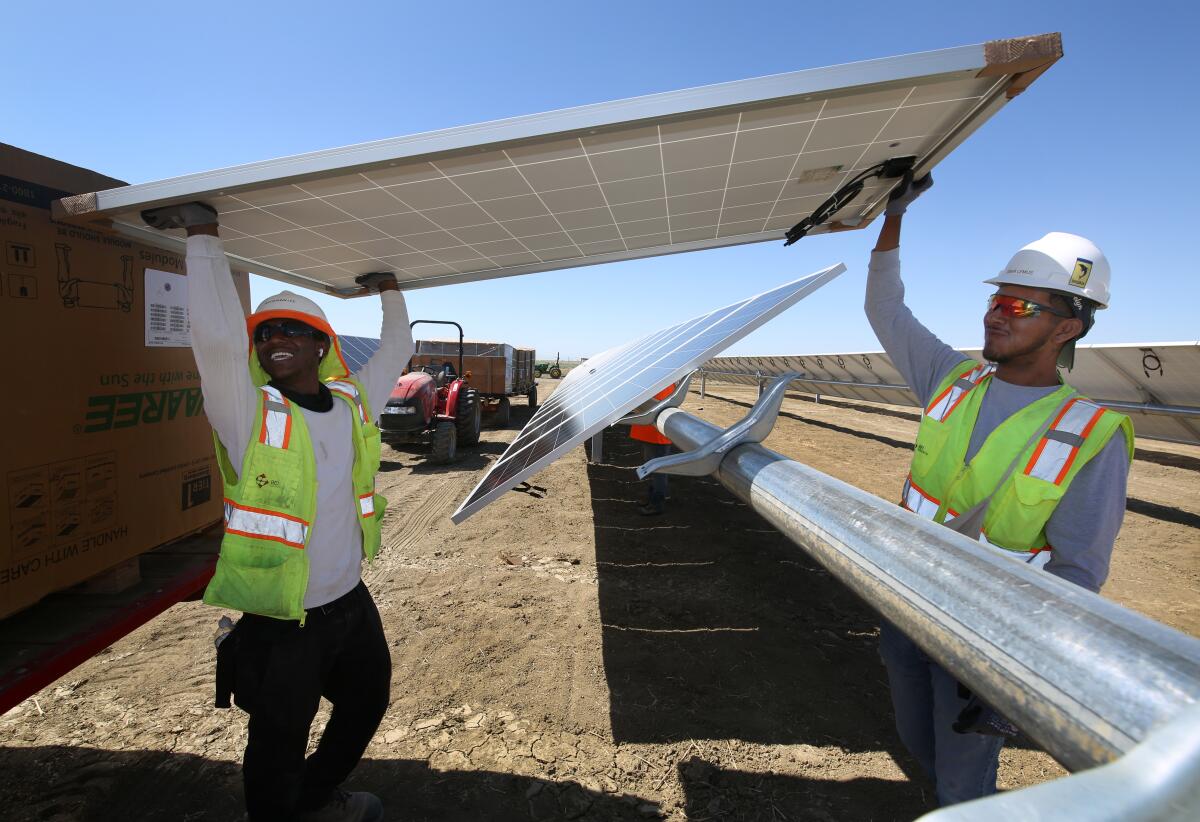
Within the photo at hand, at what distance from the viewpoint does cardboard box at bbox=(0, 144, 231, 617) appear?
200cm

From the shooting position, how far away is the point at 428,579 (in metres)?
5.18

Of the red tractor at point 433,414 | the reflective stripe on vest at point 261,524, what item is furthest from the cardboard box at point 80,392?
the red tractor at point 433,414

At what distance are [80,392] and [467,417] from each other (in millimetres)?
8830

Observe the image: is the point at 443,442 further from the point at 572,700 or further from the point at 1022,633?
the point at 1022,633

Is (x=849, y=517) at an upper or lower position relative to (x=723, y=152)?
lower

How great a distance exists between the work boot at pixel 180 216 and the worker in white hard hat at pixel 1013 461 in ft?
9.43

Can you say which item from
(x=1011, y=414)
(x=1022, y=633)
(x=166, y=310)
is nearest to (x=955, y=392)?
(x=1011, y=414)

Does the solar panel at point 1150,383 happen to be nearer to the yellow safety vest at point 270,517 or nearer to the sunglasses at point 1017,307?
the sunglasses at point 1017,307

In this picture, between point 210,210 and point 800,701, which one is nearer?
point 210,210

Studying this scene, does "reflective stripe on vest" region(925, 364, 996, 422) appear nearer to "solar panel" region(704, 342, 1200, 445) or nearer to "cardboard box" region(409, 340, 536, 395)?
"solar panel" region(704, 342, 1200, 445)

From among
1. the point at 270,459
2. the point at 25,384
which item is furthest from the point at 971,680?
the point at 25,384

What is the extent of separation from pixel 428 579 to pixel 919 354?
448 cm

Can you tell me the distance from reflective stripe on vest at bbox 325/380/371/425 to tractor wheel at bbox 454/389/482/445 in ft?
27.3

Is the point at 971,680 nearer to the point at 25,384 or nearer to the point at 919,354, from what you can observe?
the point at 919,354
